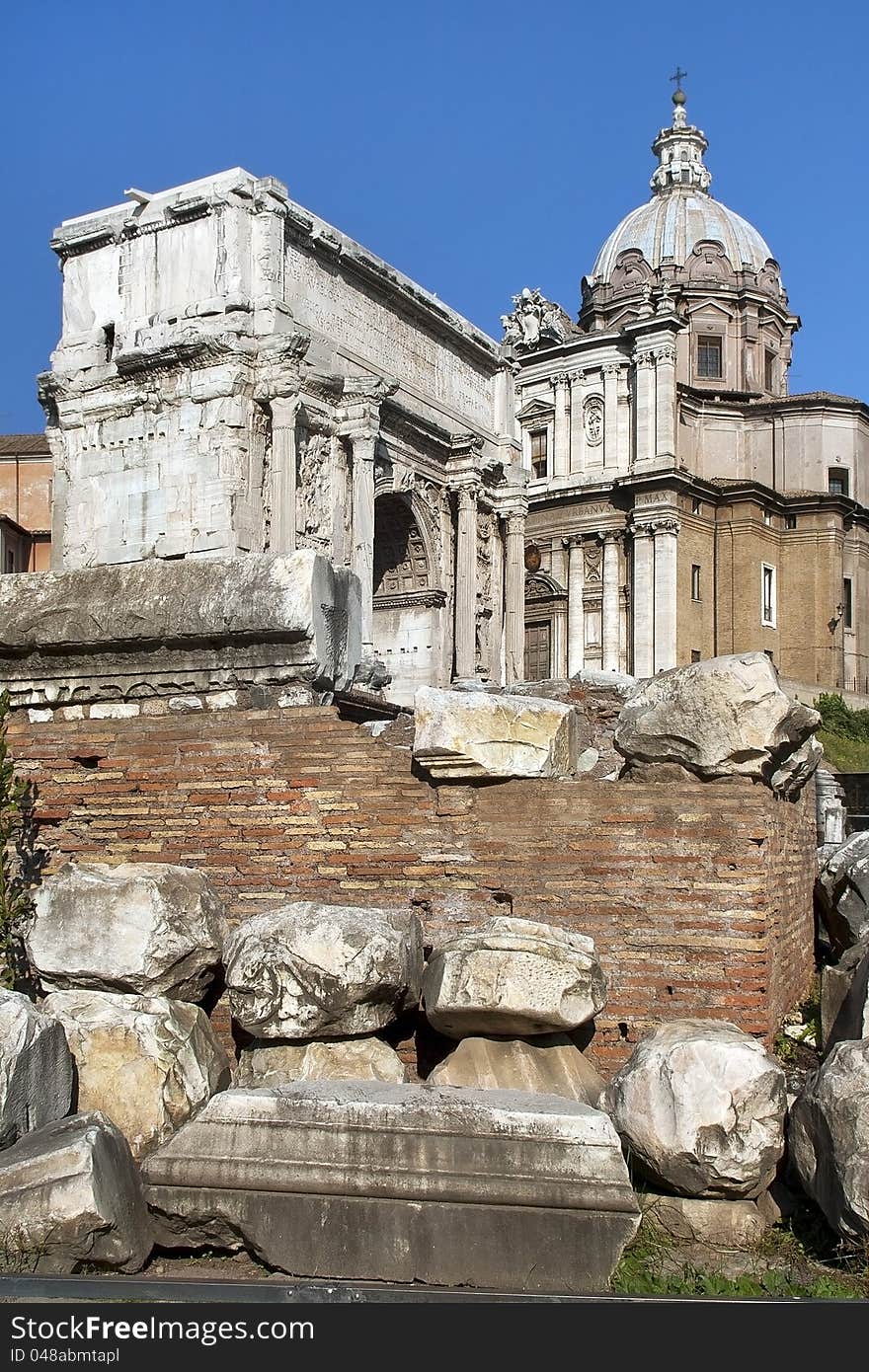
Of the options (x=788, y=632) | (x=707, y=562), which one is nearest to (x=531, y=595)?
(x=707, y=562)

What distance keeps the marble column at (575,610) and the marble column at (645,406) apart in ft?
10.1

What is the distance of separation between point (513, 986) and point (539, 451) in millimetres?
34363

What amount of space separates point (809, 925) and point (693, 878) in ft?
8.24

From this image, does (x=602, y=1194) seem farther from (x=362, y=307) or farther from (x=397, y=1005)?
(x=362, y=307)

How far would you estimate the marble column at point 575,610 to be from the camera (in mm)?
36625

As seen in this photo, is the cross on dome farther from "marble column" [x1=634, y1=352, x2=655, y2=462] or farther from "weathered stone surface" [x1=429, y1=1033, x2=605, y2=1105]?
"weathered stone surface" [x1=429, y1=1033, x2=605, y2=1105]

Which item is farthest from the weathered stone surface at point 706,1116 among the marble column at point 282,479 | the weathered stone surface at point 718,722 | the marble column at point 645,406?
the marble column at point 645,406

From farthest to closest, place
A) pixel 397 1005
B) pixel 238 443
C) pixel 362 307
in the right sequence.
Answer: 1. pixel 362 307
2. pixel 238 443
3. pixel 397 1005

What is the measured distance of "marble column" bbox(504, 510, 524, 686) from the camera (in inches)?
1118

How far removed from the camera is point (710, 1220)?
4.46 metres

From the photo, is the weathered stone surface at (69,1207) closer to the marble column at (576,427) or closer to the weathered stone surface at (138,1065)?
the weathered stone surface at (138,1065)

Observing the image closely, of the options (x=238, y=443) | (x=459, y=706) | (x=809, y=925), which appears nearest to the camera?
(x=459, y=706)

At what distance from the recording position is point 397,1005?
Result: 505 centimetres
